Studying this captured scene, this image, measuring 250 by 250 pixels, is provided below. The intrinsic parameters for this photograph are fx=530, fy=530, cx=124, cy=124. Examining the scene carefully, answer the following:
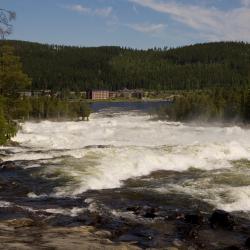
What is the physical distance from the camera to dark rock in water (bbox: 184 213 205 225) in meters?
22.3

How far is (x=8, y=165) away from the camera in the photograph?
1483 inches

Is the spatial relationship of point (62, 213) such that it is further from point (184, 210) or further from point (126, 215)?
point (184, 210)

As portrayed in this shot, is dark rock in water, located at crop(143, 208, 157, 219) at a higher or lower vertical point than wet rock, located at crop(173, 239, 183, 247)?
higher

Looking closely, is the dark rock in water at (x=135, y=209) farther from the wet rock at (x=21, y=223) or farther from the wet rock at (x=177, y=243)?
the wet rock at (x=21, y=223)

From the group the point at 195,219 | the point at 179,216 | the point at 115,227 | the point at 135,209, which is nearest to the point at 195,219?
the point at 195,219

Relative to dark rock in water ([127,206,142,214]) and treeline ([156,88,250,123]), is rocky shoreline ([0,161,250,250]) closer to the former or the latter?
dark rock in water ([127,206,142,214])

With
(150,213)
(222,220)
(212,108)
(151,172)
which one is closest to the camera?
(222,220)

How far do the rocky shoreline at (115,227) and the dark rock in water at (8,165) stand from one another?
10244mm

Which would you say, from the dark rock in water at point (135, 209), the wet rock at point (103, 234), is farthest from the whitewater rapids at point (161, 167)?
the wet rock at point (103, 234)

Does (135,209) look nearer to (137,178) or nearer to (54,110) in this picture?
(137,178)

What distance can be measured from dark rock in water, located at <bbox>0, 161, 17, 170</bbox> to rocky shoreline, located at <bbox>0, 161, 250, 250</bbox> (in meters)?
10.2

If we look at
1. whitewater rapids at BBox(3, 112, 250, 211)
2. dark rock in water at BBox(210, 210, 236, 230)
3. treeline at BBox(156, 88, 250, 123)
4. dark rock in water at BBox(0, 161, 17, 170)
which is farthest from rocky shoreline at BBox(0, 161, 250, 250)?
treeline at BBox(156, 88, 250, 123)

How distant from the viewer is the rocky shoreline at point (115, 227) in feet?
59.9

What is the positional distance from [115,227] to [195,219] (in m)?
3.51
